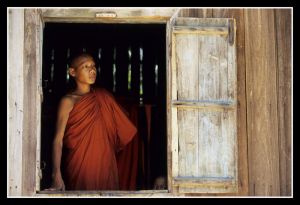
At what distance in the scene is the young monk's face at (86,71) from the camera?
8.02 m

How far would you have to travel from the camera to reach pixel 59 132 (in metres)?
7.67

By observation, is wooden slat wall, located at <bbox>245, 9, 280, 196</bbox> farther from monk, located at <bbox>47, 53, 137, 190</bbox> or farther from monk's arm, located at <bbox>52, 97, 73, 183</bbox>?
monk's arm, located at <bbox>52, 97, 73, 183</bbox>

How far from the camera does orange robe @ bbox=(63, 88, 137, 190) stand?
7766mm

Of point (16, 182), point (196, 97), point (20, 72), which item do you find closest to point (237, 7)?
point (196, 97)

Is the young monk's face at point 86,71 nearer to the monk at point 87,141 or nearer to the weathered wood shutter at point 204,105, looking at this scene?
the monk at point 87,141

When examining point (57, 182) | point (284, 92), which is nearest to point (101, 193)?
point (57, 182)

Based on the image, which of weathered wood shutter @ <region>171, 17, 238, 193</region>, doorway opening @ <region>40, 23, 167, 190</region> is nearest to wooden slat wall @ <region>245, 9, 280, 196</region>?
weathered wood shutter @ <region>171, 17, 238, 193</region>

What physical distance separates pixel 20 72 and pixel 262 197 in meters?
2.26

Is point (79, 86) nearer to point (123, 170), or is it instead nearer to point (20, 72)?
point (123, 170)

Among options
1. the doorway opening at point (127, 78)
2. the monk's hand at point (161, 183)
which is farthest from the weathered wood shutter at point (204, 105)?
the doorway opening at point (127, 78)

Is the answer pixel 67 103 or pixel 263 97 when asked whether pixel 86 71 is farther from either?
pixel 263 97

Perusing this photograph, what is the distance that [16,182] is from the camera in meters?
6.48

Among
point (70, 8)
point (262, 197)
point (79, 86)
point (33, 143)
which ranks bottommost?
point (262, 197)

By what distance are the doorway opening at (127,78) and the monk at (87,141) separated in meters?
0.20
